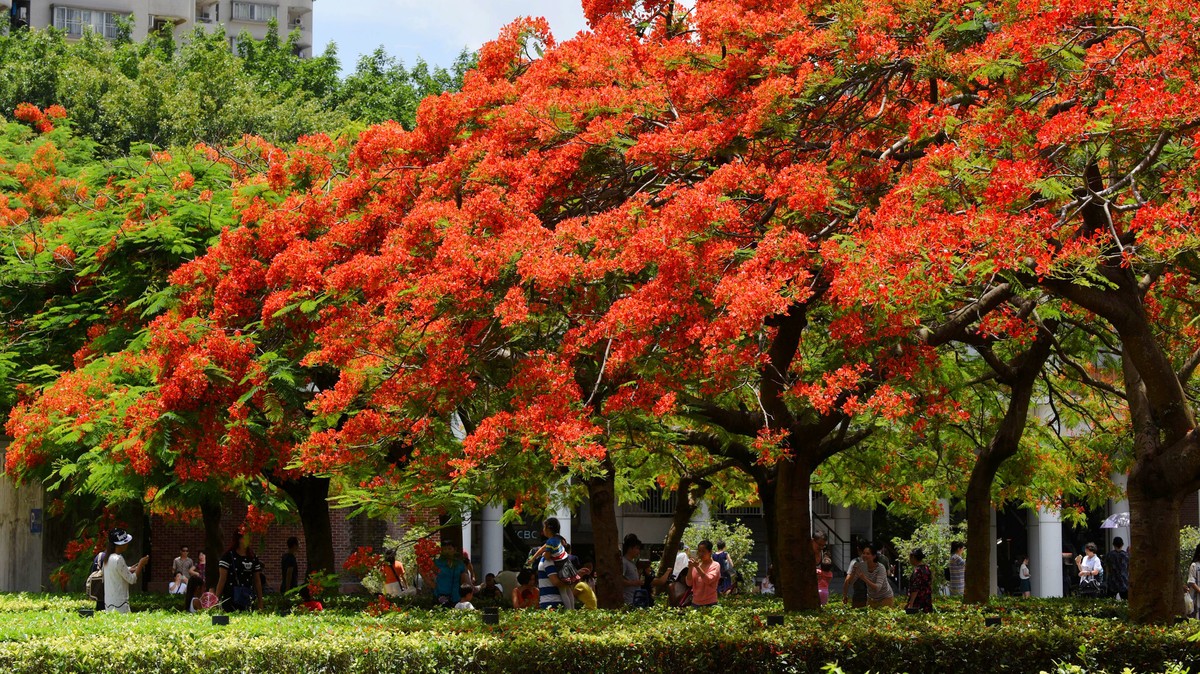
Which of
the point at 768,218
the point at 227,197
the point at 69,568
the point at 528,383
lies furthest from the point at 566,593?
the point at 69,568

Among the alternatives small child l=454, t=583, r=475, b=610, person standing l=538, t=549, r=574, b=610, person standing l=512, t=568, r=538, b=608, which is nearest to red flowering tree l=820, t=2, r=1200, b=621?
person standing l=538, t=549, r=574, b=610

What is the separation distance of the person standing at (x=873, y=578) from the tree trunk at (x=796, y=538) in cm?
369

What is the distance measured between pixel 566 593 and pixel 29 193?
11078 millimetres

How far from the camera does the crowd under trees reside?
955 centimetres

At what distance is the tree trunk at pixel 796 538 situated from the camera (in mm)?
12453

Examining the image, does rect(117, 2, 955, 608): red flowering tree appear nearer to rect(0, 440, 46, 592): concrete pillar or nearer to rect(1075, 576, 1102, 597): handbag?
rect(0, 440, 46, 592): concrete pillar

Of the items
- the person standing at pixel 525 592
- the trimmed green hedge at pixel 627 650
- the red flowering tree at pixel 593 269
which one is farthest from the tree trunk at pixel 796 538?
the person standing at pixel 525 592

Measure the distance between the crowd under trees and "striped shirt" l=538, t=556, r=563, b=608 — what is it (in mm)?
749

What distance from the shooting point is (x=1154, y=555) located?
33.7ft

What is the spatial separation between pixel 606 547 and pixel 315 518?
4627 mm

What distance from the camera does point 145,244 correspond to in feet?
54.6

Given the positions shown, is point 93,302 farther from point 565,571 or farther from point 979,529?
point 979,529

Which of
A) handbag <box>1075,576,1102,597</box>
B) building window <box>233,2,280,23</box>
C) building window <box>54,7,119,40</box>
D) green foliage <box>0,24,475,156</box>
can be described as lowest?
handbag <box>1075,576,1102,597</box>

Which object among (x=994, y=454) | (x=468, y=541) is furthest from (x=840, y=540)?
(x=994, y=454)
